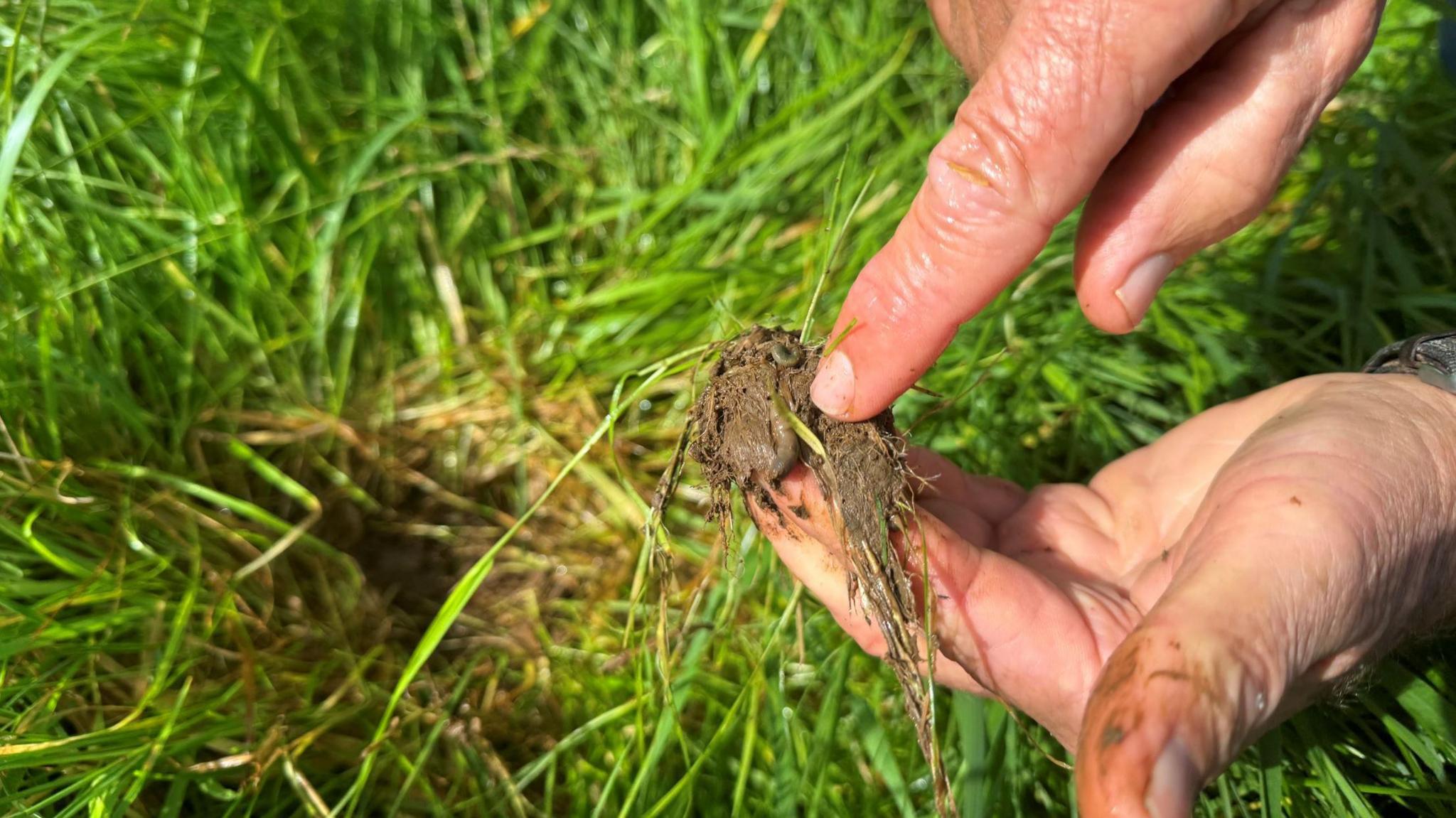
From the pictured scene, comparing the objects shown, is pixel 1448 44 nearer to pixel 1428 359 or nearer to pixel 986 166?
pixel 1428 359

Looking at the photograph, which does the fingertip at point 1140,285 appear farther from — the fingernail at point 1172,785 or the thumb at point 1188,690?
the fingernail at point 1172,785

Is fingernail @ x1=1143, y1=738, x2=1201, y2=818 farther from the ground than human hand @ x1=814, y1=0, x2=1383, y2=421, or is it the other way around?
human hand @ x1=814, y1=0, x2=1383, y2=421

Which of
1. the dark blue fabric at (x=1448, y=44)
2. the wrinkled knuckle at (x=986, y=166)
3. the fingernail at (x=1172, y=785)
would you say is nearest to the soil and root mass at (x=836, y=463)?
the wrinkled knuckle at (x=986, y=166)

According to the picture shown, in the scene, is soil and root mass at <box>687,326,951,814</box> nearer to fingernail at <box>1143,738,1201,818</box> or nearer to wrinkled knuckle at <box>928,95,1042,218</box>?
wrinkled knuckle at <box>928,95,1042,218</box>

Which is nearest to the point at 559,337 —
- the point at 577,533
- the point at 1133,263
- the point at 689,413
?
the point at 577,533

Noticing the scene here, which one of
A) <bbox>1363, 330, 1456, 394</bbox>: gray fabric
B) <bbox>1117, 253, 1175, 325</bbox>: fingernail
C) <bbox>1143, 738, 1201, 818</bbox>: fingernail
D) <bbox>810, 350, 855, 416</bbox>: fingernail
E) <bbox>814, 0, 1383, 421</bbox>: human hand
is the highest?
<bbox>814, 0, 1383, 421</bbox>: human hand

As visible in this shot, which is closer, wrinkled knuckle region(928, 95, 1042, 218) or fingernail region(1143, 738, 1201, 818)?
fingernail region(1143, 738, 1201, 818)

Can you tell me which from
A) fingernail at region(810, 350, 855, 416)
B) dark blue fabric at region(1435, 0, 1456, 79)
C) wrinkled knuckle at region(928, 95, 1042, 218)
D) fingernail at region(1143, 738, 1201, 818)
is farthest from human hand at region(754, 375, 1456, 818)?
dark blue fabric at region(1435, 0, 1456, 79)
